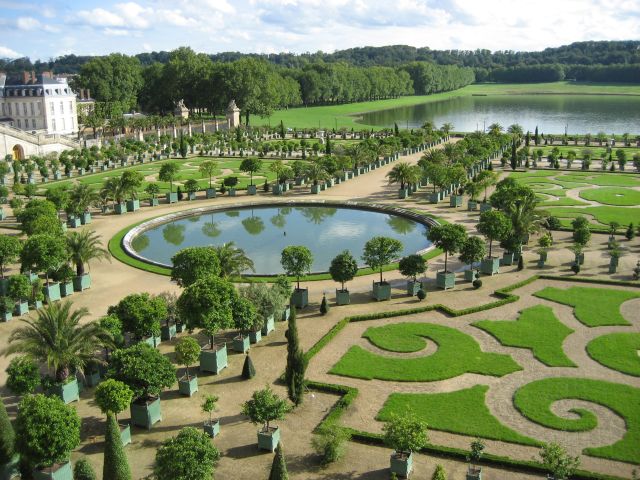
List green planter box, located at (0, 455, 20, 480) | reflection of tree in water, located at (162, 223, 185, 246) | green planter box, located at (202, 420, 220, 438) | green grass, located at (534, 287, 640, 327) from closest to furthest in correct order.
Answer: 1. green planter box, located at (0, 455, 20, 480)
2. green planter box, located at (202, 420, 220, 438)
3. green grass, located at (534, 287, 640, 327)
4. reflection of tree in water, located at (162, 223, 185, 246)

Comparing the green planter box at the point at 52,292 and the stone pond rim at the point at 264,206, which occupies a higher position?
the stone pond rim at the point at 264,206

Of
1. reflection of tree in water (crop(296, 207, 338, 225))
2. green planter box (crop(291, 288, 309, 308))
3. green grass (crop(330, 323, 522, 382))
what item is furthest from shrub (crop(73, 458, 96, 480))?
reflection of tree in water (crop(296, 207, 338, 225))

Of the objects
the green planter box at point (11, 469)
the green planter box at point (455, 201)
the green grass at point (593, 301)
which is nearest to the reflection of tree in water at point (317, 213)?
the green planter box at point (455, 201)

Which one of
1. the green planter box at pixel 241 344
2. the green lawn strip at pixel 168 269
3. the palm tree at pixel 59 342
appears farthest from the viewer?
the green lawn strip at pixel 168 269

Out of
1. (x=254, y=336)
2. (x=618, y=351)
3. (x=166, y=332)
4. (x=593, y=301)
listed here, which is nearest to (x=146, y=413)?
(x=166, y=332)

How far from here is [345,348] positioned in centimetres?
3000

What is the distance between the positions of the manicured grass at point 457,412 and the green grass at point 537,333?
4526 mm

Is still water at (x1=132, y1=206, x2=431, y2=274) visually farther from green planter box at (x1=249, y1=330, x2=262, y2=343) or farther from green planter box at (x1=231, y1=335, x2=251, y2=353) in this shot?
green planter box at (x1=231, y1=335, x2=251, y2=353)

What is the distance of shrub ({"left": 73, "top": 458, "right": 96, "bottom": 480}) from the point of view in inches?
789

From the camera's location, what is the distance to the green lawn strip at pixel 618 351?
2755 centimetres

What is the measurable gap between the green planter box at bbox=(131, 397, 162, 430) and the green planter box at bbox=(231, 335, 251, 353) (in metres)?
6.15

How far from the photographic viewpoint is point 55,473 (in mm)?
20062

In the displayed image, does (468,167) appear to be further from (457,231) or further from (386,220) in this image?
(457,231)

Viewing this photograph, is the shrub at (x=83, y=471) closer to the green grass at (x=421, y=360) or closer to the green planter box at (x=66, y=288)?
the green grass at (x=421, y=360)
